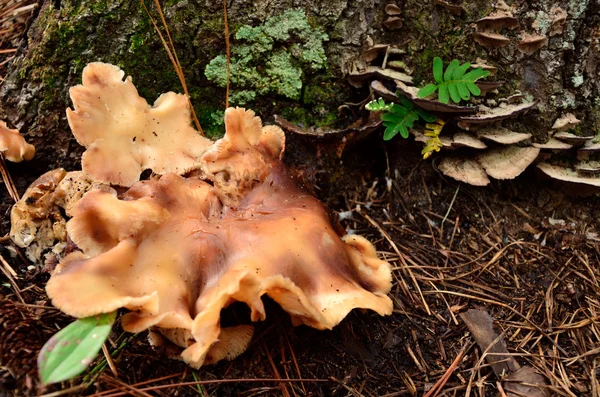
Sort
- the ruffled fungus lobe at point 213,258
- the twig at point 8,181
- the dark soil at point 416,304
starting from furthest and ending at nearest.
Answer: the twig at point 8,181 → the dark soil at point 416,304 → the ruffled fungus lobe at point 213,258

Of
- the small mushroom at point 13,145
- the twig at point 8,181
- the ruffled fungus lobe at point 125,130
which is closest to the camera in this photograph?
the ruffled fungus lobe at point 125,130

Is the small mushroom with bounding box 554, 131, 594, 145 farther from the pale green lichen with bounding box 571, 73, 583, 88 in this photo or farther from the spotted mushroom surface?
the spotted mushroom surface

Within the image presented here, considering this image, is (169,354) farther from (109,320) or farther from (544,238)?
(544,238)

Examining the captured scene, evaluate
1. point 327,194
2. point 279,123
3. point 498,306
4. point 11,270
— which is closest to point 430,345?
point 498,306

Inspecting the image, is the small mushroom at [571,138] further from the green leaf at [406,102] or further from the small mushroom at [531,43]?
the green leaf at [406,102]

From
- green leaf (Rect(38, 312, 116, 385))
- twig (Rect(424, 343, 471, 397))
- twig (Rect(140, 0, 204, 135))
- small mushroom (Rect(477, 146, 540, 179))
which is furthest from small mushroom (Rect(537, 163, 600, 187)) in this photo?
green leaf (Rect(38, 312, 116, 385))

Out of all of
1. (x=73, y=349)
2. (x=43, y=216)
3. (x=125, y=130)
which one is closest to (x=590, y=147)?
(x=125, y=130)

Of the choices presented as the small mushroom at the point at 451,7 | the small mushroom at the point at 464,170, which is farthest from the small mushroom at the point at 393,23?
the small mushroom at the point at 464,170
